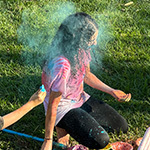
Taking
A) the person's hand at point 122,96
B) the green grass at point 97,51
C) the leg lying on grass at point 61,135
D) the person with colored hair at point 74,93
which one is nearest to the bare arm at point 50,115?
the person with colored hair at point 74,93

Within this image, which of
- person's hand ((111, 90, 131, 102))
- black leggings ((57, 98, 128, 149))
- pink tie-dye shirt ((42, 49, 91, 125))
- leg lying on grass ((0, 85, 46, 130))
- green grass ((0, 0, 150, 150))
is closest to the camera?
leg lying on grass ((0, 85, 46, 130))

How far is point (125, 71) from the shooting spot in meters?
3.50

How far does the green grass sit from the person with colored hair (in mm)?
279

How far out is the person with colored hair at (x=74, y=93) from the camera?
217cm

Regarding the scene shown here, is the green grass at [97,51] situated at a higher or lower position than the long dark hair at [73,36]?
lower

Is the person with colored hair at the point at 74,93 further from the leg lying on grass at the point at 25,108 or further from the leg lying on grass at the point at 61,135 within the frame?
the leg lying on grass at the point at 25,108

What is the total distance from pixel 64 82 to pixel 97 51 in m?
1.73

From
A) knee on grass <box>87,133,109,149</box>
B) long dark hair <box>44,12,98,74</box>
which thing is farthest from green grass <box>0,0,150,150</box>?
long dark hair <box>44,12,98,74</box>

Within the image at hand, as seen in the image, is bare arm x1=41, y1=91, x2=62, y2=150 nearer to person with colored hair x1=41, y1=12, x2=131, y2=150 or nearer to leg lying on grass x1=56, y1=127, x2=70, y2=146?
person with colored hair x1=41, y1=12, x2=131, y2=150

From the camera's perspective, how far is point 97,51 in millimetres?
3816

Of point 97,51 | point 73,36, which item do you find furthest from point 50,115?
point 97,51

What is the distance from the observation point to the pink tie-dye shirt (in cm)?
215

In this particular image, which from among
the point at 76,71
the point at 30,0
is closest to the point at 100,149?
the point at 76,71

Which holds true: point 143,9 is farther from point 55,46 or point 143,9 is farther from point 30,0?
point 55,46
